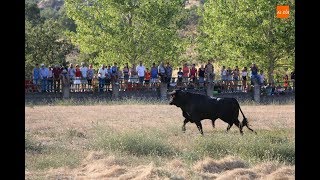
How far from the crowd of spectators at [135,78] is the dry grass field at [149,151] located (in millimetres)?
7796

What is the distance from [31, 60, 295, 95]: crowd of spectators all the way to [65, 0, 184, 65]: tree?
6.16 meters

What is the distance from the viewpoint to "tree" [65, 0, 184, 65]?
134 feet

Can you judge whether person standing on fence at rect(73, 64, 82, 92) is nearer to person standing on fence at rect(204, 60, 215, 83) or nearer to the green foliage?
person standing on fence at rect(204, 60, 215, 83)

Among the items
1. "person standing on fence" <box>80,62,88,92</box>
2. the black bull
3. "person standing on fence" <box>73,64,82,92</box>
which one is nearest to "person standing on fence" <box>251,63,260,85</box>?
"person standing on fence" <box>80,62,88,92</box>

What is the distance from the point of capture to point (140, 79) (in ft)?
A: 107

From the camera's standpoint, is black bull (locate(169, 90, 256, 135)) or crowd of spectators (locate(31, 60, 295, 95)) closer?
black bull (locate(169, 90, 256, 135))

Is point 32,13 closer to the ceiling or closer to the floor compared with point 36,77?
closer to the ceiling

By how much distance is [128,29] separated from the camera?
4062cm

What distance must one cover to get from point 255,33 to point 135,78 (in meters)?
9.82

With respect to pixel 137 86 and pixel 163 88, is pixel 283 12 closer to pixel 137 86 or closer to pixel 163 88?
pixel 163 88

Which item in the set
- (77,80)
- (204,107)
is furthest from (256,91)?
(204,107)

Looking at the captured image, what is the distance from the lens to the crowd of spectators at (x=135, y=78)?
3067cm

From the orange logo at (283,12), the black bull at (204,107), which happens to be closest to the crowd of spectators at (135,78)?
the orange logo at (283,12)

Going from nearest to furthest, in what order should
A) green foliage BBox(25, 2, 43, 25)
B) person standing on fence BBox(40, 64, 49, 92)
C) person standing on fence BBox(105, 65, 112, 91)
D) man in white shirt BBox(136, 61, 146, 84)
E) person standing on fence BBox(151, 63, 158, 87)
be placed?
person standing on fence BBox(40, 64, 49, 92) → person standing on fence BBox(105, 65, 112, 91) → man in white shirt BBox(136, 61, 146, 84) → person standing on fence BBox(151, 63, 158, 87) → green foliage BBox(25, 2, 43, 25)
